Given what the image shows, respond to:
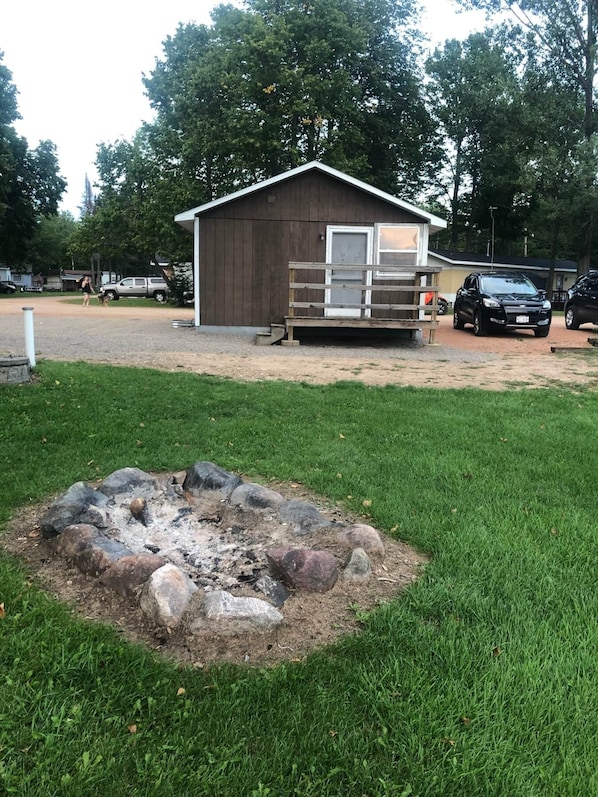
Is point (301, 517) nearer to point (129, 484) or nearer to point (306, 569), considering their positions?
point (306, 569)

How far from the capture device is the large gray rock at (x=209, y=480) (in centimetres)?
371

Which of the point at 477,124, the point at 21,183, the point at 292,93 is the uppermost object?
the point at 477,124

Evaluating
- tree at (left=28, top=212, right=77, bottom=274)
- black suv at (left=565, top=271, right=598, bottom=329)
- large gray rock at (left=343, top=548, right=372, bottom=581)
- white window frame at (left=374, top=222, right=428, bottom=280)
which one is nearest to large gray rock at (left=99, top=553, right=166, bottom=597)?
large gray rock at (left=343, top=548, right=372, bottom=581)

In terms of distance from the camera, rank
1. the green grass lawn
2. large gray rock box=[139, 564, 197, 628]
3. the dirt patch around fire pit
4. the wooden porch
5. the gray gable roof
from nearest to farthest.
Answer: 1. the green grass lawn
2. the dirt patch around fire pit
3. large gray rock box=[139, 564, 197, 628]
4. the wooden porch
5. the gray gable roof

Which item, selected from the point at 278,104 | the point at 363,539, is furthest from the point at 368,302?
the point at 278,104

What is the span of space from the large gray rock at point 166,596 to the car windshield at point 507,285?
1425 centimetres

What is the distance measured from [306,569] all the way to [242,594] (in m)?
0.30

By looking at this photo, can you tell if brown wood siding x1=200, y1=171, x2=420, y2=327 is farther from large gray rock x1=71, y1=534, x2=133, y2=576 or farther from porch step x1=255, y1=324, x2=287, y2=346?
large gray rock x1=71, y1=534, x2=133, y2=576

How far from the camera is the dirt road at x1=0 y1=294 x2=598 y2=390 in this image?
345 inches

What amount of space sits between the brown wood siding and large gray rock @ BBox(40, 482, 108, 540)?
10.9 metres

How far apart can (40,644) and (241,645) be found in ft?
2.35

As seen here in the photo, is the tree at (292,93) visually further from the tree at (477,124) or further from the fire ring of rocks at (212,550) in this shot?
the fire ring of rocks at (212,550)

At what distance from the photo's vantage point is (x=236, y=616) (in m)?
2.38

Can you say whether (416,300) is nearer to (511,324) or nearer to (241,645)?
(511,324)
